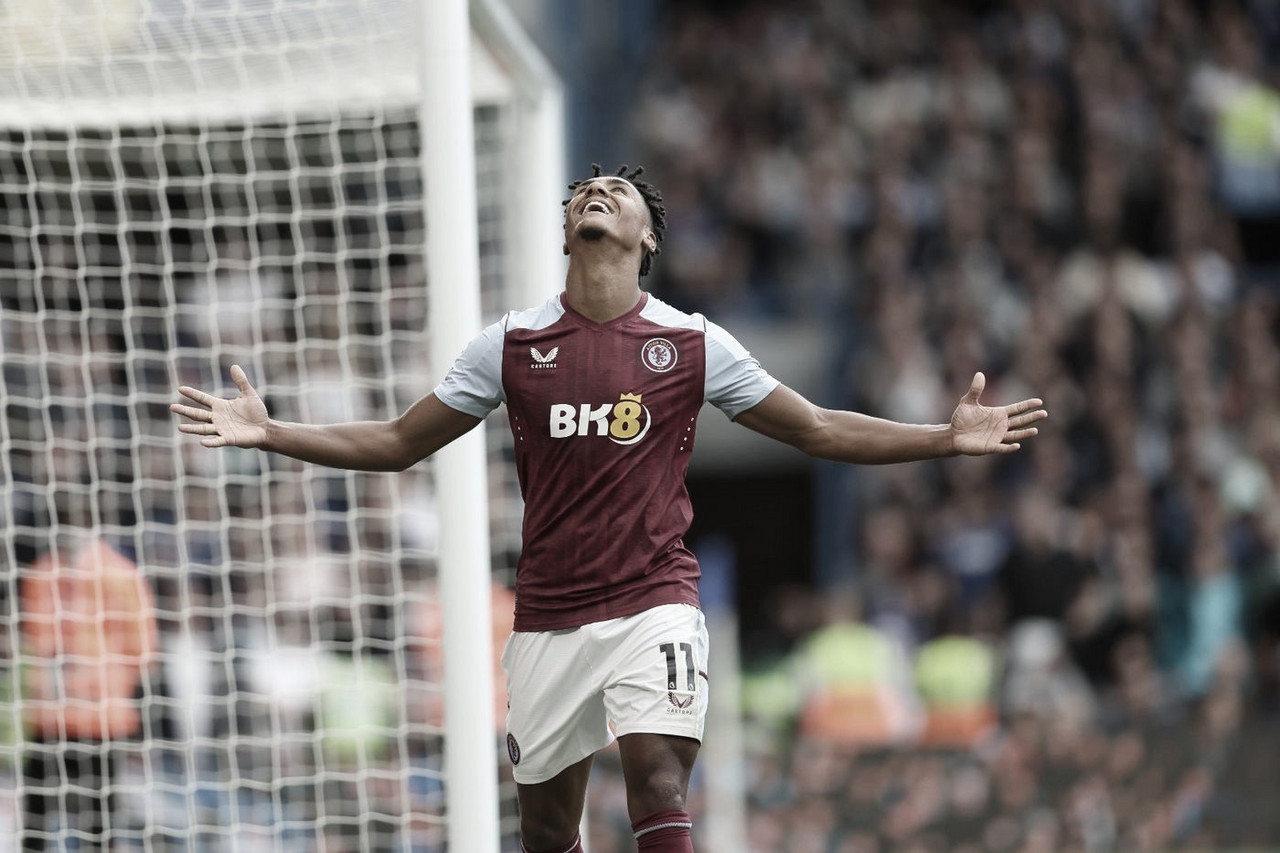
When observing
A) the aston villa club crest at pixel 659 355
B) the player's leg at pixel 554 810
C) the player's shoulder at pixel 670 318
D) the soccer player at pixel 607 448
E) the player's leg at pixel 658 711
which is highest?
the player's shoulder at pixel 670 318

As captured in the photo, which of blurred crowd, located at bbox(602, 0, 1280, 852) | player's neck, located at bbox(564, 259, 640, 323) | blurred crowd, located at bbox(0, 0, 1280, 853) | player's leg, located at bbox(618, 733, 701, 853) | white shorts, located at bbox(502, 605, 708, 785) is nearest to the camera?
player's leg, located at bbox(618, 733, 701, 853)

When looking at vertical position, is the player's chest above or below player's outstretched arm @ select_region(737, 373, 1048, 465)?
above

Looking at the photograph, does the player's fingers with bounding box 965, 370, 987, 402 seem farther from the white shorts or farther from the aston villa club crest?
the white shorts

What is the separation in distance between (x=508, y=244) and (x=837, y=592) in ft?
19.9

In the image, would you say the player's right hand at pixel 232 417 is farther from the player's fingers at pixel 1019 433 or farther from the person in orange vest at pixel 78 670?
the person in orange vest at pixel 78 670

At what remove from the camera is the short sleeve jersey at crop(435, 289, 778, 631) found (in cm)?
508

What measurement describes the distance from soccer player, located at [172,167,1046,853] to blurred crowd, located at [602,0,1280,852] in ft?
19.8

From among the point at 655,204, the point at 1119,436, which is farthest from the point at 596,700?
the point at 1119,436

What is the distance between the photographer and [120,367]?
9695 millimetres

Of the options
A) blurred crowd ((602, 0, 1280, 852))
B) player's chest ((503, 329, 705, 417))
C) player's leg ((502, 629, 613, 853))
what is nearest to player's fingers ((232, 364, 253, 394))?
player's chest ((503, 329, 705, 417))

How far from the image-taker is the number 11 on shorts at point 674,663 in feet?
16.5

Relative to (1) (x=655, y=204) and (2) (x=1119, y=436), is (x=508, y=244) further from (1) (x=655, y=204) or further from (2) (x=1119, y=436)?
(2) (x=1119, y=436)

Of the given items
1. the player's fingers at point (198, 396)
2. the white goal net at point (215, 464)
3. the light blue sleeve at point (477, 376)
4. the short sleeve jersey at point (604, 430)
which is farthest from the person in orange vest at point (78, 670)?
the short sleeve jersey at point (604, 430)

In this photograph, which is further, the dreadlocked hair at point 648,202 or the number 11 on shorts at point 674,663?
the dreadlocked hair at point 648,202
